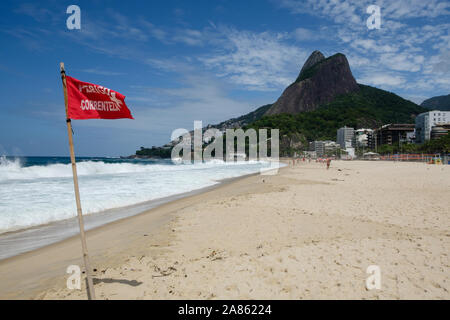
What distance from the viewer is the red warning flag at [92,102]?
3424 mm

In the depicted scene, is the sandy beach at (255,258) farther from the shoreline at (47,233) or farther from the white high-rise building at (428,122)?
the white high-rise building at (428,122)

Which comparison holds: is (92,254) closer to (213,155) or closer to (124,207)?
(124,207)

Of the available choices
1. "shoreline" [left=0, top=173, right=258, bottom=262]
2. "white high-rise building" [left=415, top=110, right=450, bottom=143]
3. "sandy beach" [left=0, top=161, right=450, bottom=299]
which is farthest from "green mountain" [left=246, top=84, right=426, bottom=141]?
"sandy beach" [left=0, top=161, right=450, bottom=299]

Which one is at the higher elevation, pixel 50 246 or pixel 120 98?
pixel 120 98

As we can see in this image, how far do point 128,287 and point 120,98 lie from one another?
2.85 meters

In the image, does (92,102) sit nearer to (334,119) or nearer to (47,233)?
(47,233)

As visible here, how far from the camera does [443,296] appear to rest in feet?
11.0

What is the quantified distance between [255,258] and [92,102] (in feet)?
12.5

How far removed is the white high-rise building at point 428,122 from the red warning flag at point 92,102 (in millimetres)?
154533

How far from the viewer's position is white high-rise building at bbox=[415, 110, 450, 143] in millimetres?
122869

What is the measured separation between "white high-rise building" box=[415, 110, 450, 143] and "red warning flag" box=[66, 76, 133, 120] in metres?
155


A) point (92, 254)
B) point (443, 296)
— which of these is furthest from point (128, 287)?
point (443, 296)

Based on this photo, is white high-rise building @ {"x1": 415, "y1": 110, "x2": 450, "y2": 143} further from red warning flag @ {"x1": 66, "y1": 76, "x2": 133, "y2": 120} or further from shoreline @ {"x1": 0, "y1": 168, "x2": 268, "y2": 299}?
Answer: red warning flag @ {"x1": 66, "y1": 76, "x2": 133, "y2": 120}
